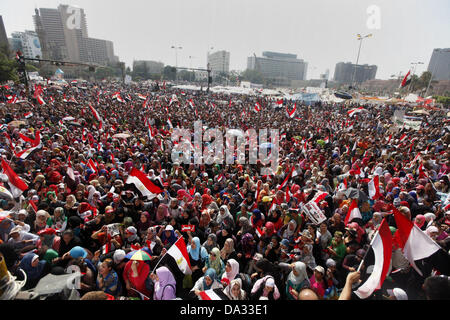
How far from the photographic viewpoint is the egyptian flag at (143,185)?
5.41 metres

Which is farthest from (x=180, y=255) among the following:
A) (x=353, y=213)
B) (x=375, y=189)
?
(x=375, y=189)

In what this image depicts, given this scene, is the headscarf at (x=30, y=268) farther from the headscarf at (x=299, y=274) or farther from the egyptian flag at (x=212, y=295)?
the headscarf at (x=299, y=274)

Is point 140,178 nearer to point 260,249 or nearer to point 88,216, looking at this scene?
point 88,216

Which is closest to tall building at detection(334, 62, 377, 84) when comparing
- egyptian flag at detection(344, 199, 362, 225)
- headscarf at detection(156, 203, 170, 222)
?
egyptian flag at detection(344, 199, 362, 225)

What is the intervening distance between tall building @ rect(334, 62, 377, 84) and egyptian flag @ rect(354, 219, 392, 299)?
18665cm

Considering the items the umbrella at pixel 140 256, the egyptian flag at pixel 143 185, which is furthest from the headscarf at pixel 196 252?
the egyptian flag at pixel 143 185

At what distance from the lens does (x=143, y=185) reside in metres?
5.45

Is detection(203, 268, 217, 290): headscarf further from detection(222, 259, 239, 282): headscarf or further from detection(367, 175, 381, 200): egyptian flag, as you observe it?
detection(367, 175, 381, 200): egyptian flag

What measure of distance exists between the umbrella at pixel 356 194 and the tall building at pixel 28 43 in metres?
101

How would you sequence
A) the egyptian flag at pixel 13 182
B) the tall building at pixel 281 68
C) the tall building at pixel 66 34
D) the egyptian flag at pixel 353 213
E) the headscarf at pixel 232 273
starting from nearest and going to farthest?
the headscarf at pixel 232 273
the egyptian flag at pixel 353 213
the egyptian flag at pixel 13 182
the tall building at pixel 66 34
the tall building at pixel 281 68
